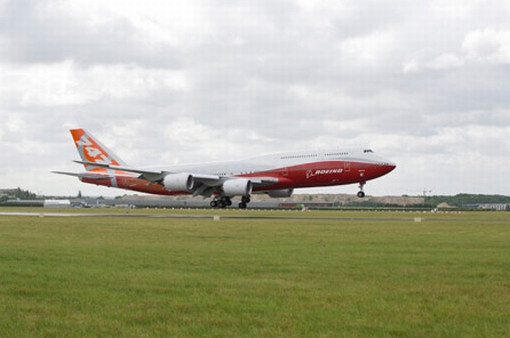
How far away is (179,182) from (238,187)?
6.31 metres

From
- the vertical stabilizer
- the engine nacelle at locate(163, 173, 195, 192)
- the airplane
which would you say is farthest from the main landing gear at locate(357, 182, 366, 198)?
the vertical stabilizer

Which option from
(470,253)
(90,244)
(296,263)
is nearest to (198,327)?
(296,263)

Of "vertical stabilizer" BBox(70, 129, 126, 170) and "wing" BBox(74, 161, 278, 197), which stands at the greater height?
"vertical stabilizer" BBox(70, 129, 126, 170)

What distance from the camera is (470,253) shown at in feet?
64.6

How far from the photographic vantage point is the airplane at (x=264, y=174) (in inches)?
2566

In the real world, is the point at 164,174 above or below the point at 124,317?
above

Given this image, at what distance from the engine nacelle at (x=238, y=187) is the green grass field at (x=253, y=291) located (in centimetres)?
4654

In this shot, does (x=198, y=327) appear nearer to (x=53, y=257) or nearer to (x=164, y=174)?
(x=53, y=257)

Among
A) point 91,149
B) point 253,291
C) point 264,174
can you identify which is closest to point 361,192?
point 264,174

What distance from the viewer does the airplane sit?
2566 inches

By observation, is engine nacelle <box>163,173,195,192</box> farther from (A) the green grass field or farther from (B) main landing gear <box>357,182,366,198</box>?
(A) the green grass field

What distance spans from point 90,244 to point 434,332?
637 inches

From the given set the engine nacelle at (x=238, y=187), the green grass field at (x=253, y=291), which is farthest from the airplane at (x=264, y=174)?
the green grass field at (x=253, y=291)

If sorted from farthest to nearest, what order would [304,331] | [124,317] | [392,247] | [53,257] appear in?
[392,247]
[53,257]
[124,317]
[304,331]
